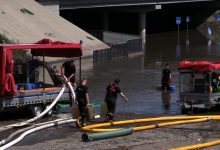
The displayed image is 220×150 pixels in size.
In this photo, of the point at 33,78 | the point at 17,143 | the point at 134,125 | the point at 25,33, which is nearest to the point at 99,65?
the point at 25,33

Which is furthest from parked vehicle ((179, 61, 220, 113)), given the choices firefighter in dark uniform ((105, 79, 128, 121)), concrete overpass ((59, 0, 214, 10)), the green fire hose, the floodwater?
concrete overpass ((59, 0, 214, 10))

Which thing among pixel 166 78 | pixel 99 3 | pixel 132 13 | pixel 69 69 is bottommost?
pixel 166 78

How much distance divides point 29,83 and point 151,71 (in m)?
18.5

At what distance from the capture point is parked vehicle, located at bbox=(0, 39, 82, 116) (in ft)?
67.4

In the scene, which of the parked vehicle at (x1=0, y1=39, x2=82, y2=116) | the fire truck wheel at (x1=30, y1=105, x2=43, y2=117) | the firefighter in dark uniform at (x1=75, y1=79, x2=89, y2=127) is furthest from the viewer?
the fire truck wheel at (x1=30, y1=105, x2=43, y2=117)

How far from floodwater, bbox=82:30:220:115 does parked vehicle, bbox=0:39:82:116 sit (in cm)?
323

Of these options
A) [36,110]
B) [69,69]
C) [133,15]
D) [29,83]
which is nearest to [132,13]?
[133,15]

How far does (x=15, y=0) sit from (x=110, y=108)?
122 ft

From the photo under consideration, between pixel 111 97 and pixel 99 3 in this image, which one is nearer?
pixel 111 97

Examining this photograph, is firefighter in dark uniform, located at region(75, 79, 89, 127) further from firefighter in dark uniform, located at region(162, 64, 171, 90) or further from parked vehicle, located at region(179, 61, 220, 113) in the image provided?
firefighter in dark uniform, located at region(162, 64, 171, 90)

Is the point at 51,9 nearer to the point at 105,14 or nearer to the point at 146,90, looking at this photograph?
the point at 105,14

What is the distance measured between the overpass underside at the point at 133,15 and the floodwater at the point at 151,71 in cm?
424

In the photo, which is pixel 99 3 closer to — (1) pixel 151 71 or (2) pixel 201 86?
(1) pixel 151 71

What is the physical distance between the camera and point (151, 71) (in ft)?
131
